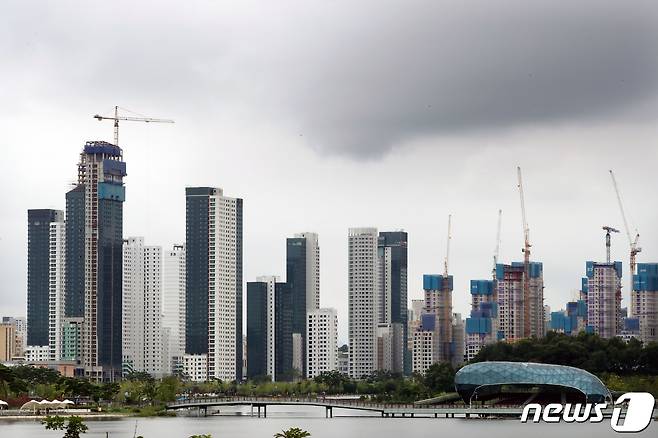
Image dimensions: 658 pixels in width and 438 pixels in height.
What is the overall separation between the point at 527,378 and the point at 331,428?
3550 cm

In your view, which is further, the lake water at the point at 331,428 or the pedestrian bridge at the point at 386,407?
the pedestrian bridge at the point at 386,407

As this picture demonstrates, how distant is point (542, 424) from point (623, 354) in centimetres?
4369

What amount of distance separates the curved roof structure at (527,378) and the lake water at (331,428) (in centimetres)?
1294

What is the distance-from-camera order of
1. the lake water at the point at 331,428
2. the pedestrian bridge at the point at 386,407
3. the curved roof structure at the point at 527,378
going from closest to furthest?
A: 1. the lake water at the point at 331,428
2. the pedestrian bridge at the point at 386,407
3. the curved roof structure at the point at 527,378

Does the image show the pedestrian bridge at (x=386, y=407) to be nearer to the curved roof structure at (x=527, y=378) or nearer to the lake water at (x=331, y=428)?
→ the lake water at (x=331, y=428)

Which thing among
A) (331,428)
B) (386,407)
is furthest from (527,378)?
(331,428)

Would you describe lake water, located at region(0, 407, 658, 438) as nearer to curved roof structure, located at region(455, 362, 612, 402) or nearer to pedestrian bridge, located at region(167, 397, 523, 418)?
pedestrian bridge, located at region(167, 397, 523, 418)

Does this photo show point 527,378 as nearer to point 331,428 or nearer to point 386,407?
point 386,407

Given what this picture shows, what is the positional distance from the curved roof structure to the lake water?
12.9 metres

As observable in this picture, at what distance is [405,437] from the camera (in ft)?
353

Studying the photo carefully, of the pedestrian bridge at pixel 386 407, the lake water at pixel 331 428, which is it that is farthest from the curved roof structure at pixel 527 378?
the lake water at pixel 331 428

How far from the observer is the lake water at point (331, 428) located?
10838 cm

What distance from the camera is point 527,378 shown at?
495ft

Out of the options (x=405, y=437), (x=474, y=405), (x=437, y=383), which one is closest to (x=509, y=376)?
(x=474, y=405)
